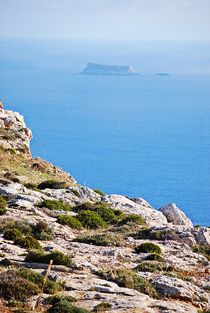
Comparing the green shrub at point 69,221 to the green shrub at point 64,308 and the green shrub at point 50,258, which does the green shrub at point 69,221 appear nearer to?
the green shrub at point 50,258

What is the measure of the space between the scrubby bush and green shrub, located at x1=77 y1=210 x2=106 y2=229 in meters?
11.3

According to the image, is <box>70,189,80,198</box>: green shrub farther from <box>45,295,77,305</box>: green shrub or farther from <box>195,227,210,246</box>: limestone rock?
<box>45,295,77,305</box>: green shrub

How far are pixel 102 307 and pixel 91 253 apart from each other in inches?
274

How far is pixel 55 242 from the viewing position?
74.2 feet

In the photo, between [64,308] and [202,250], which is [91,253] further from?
[64,308]

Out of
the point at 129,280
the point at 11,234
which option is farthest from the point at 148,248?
the point at 129,280

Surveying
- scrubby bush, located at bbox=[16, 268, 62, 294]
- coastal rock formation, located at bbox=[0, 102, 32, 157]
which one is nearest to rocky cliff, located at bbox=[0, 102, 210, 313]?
scrubby bush, located at bbox=[16, 268, 62, 294]

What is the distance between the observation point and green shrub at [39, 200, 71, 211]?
95.3 feet

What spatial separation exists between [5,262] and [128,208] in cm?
1599

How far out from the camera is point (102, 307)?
1434 cm

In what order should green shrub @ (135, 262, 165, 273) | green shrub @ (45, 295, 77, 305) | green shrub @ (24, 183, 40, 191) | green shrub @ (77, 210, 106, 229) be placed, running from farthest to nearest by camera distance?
green shrub @ (24, 183, 40, 191) → green shrub @ (77, 210, 106, 229) → green shrub @ (135, 262, 165, 273) → green shrub @ (45, 295, 77, 305)

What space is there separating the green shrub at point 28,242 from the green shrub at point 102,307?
6470mm

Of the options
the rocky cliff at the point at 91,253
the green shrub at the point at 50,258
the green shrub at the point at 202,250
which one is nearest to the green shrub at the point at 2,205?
the rocky cliff at the point at 91,253

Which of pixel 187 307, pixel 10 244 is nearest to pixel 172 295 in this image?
pixel 187 307
